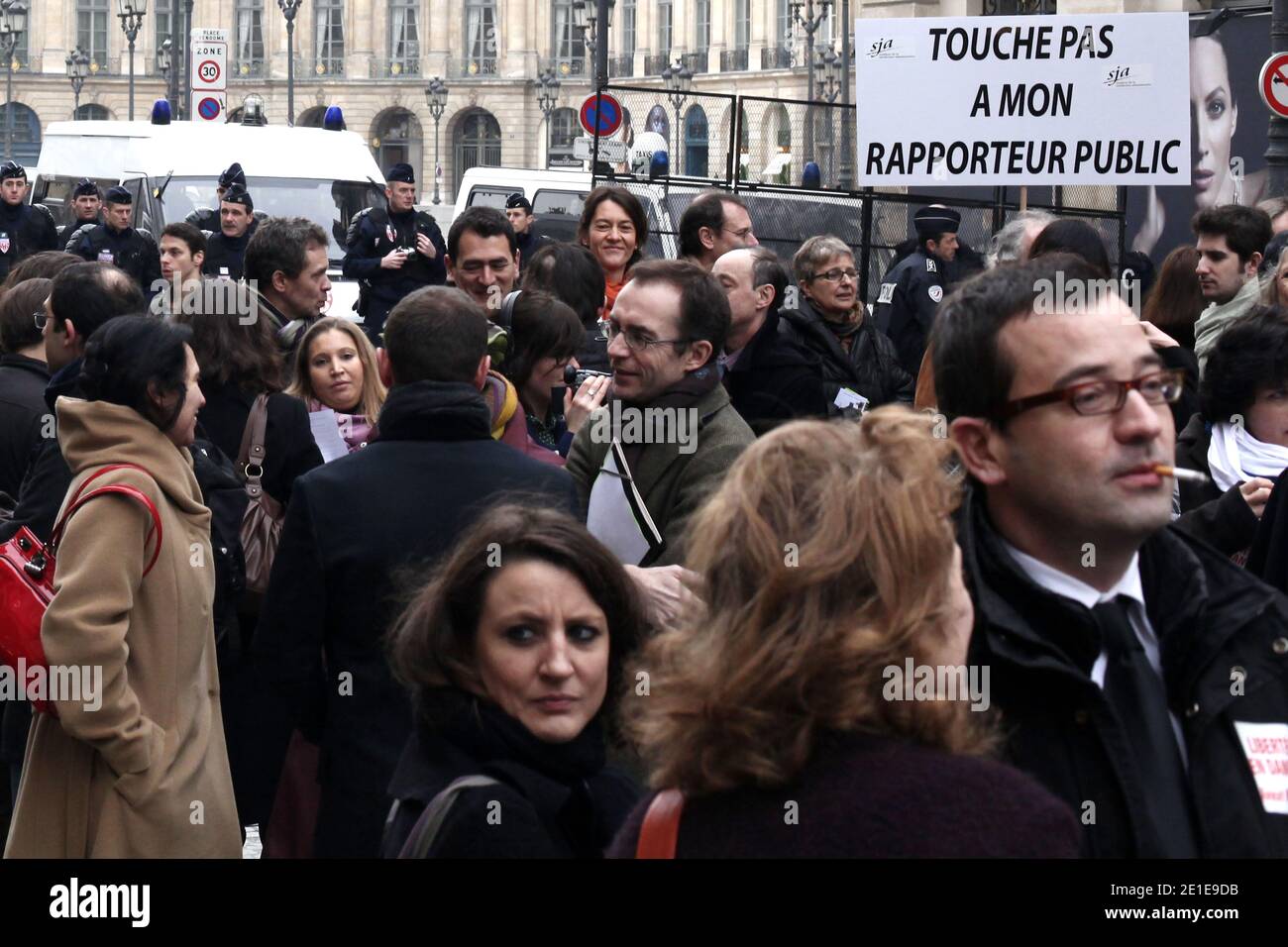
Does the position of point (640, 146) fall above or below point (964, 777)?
above

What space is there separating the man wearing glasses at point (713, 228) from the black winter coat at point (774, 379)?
5.29ft

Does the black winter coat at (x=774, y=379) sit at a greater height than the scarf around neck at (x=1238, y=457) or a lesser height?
greater

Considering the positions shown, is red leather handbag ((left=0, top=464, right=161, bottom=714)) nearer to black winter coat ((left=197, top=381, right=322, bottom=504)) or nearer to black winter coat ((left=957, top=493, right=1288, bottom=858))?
black winter coat ((left=197, top=381, right=322, bottom=504))

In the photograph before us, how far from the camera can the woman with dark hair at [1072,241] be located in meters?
5.27

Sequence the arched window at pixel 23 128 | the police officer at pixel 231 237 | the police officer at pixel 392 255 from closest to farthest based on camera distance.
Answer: the police officer at pixel 392 255, the police officer at pixel 231 237, the arched window at pixel 23 128

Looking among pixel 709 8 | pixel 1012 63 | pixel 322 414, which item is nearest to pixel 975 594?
pixel 322 414

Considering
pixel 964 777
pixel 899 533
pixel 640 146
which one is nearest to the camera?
pixel 964 777

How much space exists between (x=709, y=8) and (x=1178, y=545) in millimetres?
67220

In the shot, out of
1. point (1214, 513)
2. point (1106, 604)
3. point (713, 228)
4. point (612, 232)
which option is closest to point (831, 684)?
point (1106, 604)

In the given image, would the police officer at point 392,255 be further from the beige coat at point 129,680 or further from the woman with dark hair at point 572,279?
the beige coat at point 129,680

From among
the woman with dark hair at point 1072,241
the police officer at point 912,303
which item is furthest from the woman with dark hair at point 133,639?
the police officer at point 912,303

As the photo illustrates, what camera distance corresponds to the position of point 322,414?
18.0ft

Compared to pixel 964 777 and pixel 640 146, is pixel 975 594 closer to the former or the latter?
pixel 964 777

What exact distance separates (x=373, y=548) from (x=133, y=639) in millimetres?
563
